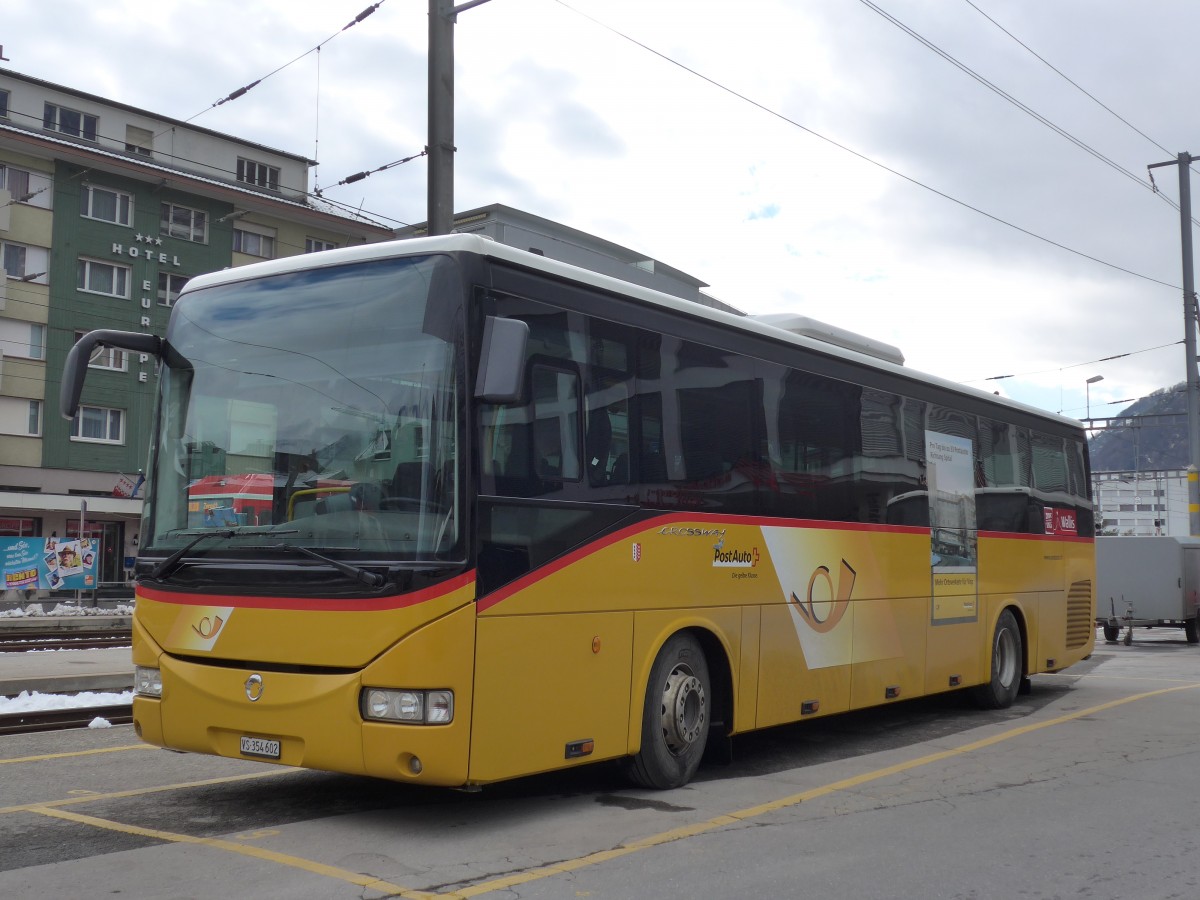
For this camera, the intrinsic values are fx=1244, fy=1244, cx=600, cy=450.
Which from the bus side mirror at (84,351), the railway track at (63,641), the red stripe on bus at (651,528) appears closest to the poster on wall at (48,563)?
the railway track at (63,641)

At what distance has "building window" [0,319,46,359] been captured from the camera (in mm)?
40406

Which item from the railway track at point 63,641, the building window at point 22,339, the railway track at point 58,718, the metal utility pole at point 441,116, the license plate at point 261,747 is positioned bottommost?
the railway track at point 58,718

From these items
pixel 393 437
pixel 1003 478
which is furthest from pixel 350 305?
pixel 1003 478

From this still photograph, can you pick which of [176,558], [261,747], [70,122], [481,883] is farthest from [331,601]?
[70,122]

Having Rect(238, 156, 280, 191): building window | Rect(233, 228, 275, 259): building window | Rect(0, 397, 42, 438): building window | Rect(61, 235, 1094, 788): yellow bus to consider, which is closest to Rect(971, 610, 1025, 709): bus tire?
Rect(61, 235, 1094, 788): yellow bus

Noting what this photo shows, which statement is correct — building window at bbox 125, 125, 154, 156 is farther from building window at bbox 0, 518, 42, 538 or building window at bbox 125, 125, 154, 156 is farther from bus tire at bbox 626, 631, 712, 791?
bus tire at bbox 626, 631, 712, 791

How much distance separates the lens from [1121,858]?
6.39m

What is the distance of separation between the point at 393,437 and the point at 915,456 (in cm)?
643

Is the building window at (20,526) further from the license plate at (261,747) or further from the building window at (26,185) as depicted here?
the license plate at (261,747)

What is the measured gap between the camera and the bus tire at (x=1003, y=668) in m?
13.1

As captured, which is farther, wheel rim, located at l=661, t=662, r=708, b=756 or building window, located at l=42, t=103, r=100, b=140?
building window, located at l=42, t=103, r=100, b=140

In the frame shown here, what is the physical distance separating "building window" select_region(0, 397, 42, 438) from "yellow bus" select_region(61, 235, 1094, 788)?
36.3 m

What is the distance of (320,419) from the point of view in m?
6.79

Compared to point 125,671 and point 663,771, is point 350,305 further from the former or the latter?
point 125,671
